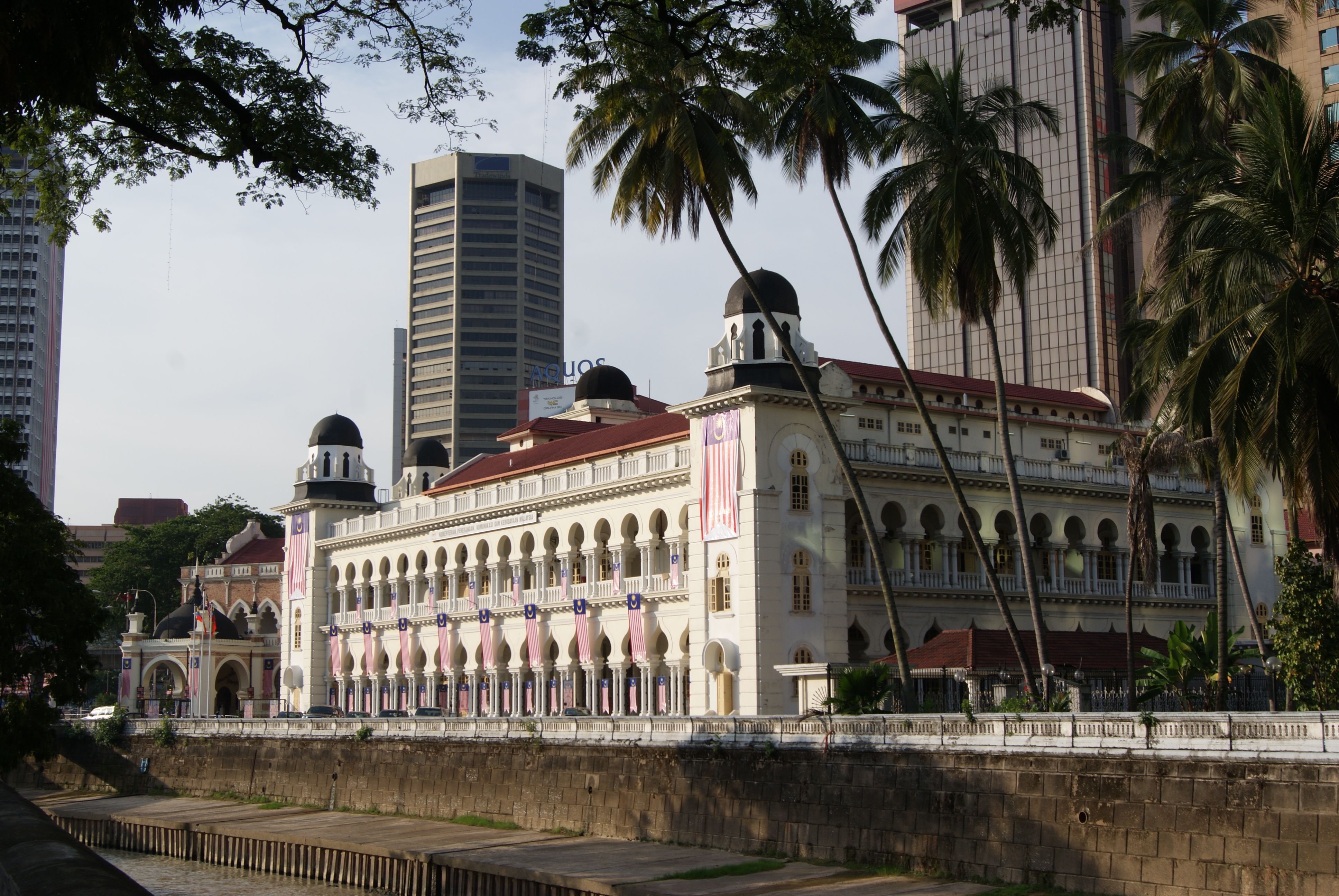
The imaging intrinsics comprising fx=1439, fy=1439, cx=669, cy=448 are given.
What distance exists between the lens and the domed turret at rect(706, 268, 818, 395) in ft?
157

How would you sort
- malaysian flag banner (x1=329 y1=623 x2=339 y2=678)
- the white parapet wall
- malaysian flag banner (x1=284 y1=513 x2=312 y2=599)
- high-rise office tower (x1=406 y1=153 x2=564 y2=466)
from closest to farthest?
the white parapet wall
malaysian flag banner (x1=329 y1=623 x2=339 y2=678)
malaysian flag banner (x1=284 y1=513 x2=312 y2=599)
high-rise office tower (x1=406 y1=153 x2=564 y2=466)

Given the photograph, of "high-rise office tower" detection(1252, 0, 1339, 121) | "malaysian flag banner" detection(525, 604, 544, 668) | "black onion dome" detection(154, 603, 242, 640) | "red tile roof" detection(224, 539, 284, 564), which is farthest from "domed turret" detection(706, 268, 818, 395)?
"red tile roof" detection(224, 539, 284, 564)

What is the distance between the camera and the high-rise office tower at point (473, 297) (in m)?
183

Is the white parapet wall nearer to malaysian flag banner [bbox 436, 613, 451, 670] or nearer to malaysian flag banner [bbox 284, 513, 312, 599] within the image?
malaysian flag banner [bbox 436, 613, 451, 670]

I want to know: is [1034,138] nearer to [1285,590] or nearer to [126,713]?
[126,713]

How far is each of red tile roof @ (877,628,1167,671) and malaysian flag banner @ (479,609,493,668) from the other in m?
19.3

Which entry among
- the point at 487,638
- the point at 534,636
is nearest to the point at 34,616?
the point at 534,636

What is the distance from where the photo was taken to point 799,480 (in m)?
47.9

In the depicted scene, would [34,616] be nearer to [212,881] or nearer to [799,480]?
[212,881]

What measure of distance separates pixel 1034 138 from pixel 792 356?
7818cm

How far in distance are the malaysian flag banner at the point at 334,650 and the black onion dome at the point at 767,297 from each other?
3140 centimetres

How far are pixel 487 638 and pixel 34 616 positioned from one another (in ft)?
68.9

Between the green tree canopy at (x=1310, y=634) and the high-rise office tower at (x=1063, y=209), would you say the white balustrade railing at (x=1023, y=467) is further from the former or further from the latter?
the high-rise office tower at (x=1063, y=209)

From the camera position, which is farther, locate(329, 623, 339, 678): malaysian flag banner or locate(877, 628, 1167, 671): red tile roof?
locate(329, 623, 339, 678): malaysian flag banner
